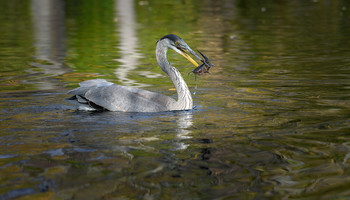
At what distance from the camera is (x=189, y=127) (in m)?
8.76

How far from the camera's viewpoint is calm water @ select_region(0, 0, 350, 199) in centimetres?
616

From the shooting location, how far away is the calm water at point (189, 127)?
243 inches

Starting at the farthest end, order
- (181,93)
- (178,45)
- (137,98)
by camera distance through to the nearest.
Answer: (178,45), (181,93), (137,98)

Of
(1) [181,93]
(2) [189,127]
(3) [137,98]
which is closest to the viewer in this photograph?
(2) [189,127]

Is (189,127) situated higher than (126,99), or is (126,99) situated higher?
(126,99)

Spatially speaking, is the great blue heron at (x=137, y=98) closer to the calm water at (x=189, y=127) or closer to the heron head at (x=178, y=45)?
the heron head at (x=178, y=45)

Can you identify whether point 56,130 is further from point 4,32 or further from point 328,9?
point 328,9

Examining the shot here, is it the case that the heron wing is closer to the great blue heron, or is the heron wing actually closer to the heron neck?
the great blue heron

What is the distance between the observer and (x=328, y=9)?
3478cm

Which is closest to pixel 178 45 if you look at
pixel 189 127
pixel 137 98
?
pixel 137 98

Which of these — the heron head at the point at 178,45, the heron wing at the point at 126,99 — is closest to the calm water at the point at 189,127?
the heron wing at the point at 126,99

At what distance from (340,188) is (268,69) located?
28.6 feet

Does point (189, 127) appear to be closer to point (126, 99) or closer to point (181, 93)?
point (181, 93)

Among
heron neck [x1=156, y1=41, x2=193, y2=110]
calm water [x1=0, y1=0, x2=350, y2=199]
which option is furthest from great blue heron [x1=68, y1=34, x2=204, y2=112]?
calm water [x1=0, y1=0, x2=350, y2=199]
